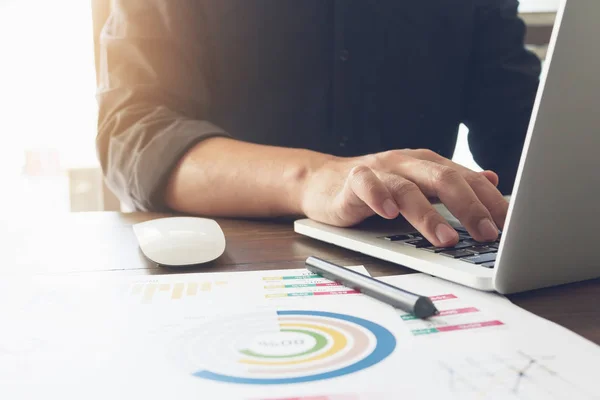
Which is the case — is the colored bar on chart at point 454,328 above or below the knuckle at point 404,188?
below

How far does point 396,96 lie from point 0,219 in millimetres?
682

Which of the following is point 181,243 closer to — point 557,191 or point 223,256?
point 223,256

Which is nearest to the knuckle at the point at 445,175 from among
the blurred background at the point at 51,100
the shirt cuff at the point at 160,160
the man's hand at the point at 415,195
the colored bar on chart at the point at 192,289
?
the man's hand at the point at 415,195

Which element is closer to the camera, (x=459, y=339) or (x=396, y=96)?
(x=459, y=339)

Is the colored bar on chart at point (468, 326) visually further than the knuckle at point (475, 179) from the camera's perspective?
No

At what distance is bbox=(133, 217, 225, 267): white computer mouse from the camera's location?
1.65 ft

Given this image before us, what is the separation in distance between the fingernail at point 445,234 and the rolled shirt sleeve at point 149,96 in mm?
390

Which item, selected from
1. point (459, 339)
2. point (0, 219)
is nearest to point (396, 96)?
point (0, 219)

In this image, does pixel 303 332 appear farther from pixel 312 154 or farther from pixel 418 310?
pixel 312 154

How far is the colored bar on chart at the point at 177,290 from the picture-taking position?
42 cm

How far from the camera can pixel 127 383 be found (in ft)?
0.93

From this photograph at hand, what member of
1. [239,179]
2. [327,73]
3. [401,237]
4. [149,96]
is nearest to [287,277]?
[401,237]

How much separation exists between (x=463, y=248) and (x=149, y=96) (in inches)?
22.0

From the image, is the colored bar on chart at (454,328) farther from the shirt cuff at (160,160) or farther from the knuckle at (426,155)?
the shirt cuff at (160,160)
